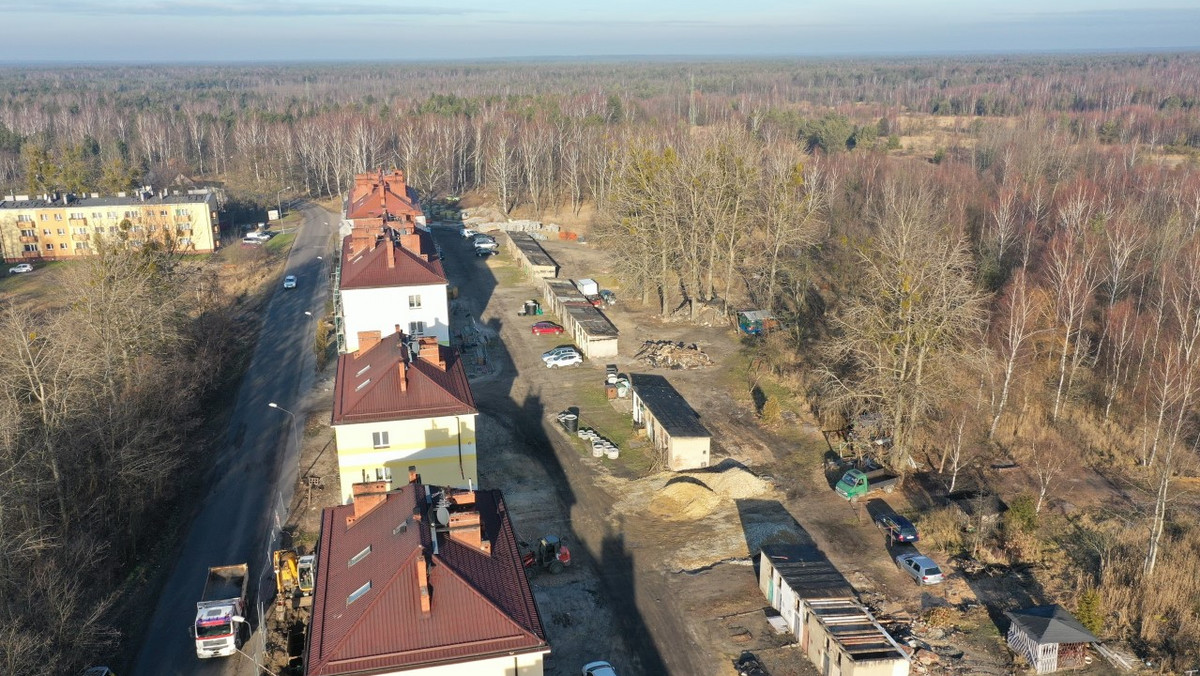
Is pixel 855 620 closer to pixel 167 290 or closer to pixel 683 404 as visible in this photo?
pixel 683 404

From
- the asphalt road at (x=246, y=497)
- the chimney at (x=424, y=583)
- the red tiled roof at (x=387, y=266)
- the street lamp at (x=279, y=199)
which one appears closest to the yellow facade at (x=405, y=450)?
the asphalt road at (x=246, y=497)

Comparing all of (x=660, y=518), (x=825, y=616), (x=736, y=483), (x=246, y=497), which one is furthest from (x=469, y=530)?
(x=246, y=497)

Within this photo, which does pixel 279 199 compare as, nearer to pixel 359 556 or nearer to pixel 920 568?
pixel 359 556

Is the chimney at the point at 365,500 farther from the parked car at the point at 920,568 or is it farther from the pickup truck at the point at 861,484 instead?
the pickup truck at the point at 861,484

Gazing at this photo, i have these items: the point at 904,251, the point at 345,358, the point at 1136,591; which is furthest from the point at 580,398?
the point at 1136,591

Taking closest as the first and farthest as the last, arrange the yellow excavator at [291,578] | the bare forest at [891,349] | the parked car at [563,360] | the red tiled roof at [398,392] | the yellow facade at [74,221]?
the bare forest at [891,349] → the yellow excavator at [291,578] → the red tiled roof at [398,392] → the parked car at [563,360] → the yellow facade at [74,221]
